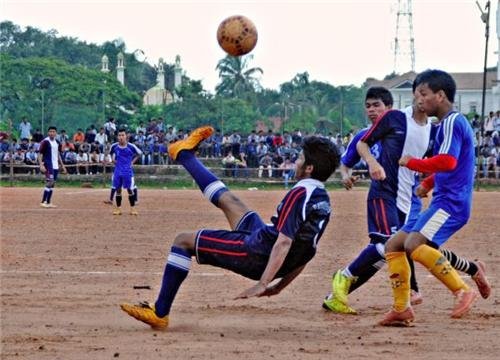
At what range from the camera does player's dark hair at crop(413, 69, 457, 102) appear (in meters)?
8.86

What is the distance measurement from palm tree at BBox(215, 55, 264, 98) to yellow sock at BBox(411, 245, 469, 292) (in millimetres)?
70052

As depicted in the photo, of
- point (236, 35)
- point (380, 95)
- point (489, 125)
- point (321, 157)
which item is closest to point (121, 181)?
point (236, 35)

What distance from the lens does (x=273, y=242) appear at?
832cm

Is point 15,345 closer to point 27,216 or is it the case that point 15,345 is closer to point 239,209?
point 239,209

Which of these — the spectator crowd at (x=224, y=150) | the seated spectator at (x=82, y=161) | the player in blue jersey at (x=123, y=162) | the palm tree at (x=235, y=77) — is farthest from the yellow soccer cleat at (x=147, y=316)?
the palm tree at (x=235, y=77)

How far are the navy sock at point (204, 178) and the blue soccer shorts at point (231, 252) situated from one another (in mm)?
529

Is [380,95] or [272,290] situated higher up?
[380,95]

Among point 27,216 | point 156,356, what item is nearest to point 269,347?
point 156,356

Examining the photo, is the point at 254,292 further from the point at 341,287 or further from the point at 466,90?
the point at 466,90

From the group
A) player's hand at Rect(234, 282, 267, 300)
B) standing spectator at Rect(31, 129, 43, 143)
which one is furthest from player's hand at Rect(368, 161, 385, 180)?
standing spectator at Rect(31, 129, 43, 143)

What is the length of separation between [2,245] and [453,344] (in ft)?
30.3

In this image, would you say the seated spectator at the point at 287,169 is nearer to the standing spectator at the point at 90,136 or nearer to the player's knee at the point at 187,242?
the standing spectator at the point at 90,136

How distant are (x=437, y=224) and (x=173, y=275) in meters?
2.07

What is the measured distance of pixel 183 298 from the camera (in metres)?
10.5
